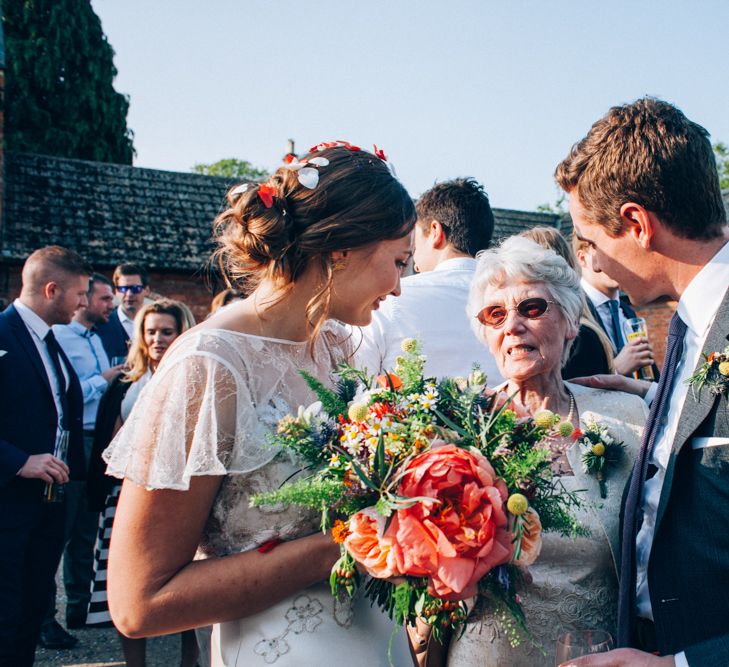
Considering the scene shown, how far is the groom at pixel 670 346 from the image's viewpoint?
1.89 m

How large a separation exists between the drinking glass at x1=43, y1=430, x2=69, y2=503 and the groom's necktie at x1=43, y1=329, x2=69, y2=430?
5.6 inches

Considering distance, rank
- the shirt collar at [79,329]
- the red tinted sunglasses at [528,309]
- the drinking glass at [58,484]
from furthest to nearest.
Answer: the shirt collar at [79,329]
the drinking glass at [58,484]
the red tinted sunglasses at [528,309]

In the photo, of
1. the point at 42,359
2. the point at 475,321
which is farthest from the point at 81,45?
the point at 475,321

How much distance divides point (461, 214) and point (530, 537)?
9.04 ft

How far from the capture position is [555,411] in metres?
3.06

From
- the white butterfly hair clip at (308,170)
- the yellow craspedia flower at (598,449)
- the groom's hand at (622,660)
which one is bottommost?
the groom's hand at (622,660)

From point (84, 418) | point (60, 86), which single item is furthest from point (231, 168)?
point (84, 418)

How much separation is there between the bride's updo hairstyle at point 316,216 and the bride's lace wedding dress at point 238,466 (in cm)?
33

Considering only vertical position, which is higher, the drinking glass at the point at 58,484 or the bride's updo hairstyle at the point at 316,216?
the bride's updo hairstyle at the point at 316,216

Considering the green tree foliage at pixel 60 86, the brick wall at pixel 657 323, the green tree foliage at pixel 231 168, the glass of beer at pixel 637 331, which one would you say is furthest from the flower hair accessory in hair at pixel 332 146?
the green tree foliage at pixel 231 168

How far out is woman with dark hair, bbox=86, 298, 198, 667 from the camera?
17.5ft

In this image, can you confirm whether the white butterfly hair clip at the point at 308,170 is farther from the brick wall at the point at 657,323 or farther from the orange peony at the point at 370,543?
the brick wall at the point at 657,323

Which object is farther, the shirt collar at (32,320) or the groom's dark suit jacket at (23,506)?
the shirt collar at (32,320)

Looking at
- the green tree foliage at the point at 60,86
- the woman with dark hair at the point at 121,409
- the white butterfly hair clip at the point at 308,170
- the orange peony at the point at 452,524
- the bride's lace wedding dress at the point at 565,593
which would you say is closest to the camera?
the orange peony at the point at 452,524
